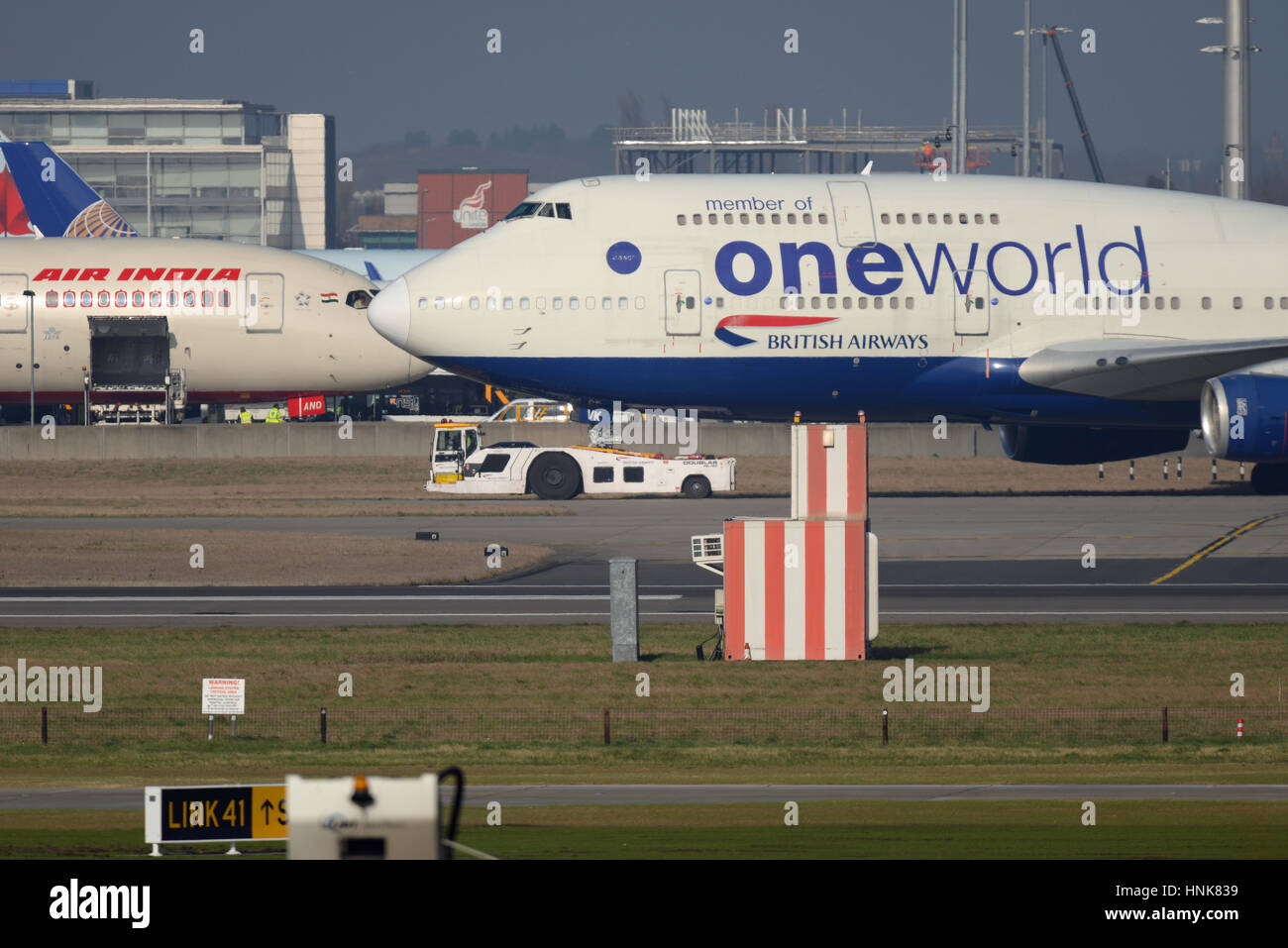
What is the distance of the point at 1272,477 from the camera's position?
167ft

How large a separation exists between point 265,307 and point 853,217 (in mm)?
29480

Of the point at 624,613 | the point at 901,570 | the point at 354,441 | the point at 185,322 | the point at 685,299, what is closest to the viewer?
the point at 624,613

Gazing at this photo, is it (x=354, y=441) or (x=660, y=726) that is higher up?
(x=354, y=441)

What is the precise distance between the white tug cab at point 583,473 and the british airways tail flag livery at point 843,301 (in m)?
5.07

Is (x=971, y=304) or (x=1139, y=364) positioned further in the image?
(x=971, y=304)

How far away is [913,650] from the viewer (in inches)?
1107

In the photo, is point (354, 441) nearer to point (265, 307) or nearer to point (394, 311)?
point (265, 307)

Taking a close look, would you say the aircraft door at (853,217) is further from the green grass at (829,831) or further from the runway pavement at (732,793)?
the green grass at (829,831)

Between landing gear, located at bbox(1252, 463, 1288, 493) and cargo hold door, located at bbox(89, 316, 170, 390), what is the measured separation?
4199cm

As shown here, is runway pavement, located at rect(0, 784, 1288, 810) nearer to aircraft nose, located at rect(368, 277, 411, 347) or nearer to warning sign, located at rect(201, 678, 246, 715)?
warning sign, located at rect(201, 678, 246, 715)

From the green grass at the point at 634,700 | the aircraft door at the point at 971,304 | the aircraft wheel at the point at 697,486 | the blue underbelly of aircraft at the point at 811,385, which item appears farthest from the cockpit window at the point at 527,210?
the green grass at the point at 634,700

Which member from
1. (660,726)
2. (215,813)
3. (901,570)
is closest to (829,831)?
(215,813)
